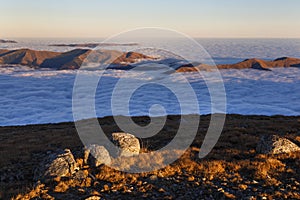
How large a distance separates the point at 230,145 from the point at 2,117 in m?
125

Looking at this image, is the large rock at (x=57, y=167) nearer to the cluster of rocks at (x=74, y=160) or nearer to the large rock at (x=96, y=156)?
the cluster of rocks at (x=74, y=160)

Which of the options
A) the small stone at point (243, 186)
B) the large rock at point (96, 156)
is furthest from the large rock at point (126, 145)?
the small stone at point (243, 186)

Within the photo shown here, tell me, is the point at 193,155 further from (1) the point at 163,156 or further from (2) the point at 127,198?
(2) the point at 127,198

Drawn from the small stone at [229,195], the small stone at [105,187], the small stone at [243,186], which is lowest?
the small stone at [105,187]

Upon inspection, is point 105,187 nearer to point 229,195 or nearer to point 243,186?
point 229,195

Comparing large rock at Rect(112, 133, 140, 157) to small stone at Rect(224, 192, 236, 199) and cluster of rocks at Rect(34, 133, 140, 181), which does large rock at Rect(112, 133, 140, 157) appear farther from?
small stone at Rect(224, 192, 236, 199)

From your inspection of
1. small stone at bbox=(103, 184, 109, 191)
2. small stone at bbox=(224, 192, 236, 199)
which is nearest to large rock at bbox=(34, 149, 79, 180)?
small stone at bbox=(103, 184, 109, 191)

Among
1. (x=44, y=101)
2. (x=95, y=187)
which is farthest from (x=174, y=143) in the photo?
(x=44, y=101)

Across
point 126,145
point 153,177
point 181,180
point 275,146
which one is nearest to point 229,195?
point 181,180

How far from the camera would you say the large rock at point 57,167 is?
40.4 ft

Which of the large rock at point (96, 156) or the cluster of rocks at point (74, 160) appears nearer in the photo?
the cluster of rocks at point (74, 160)

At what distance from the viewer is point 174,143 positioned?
19406 mm

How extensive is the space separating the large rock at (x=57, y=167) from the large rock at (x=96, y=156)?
102 cm

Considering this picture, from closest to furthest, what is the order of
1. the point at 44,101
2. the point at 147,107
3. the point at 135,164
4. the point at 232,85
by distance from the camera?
1. the point at 135,164
2. the point at 147,107
3. the point at 44,101
4. the point at 232,85
